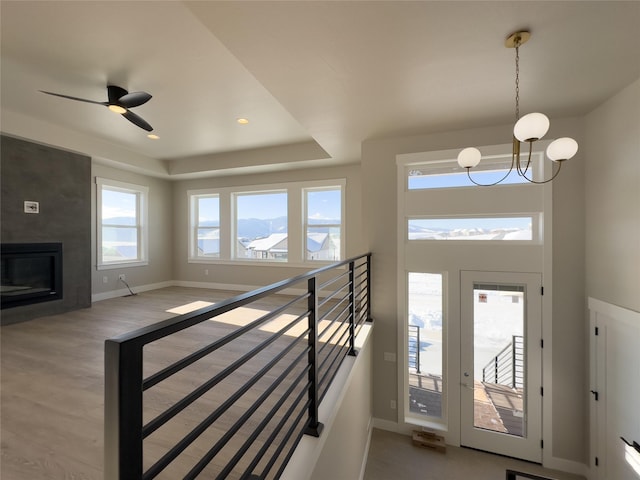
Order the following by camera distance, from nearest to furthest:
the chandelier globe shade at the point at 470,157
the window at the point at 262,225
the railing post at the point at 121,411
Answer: the railing post at the point at 121,411 → the chandelier globe shade at the point at 470,157 → the window at the point at 262,225

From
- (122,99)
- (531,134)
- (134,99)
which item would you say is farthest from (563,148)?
(122,99)

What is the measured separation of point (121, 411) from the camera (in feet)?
1.78

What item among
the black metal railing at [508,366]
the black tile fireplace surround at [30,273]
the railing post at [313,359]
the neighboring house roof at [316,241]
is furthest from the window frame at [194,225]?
the black metal railing at [508,366]

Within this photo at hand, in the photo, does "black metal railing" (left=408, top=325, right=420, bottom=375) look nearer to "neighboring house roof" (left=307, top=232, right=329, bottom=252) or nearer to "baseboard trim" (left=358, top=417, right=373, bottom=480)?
"baseboard trim" (left=358, top=417, right=373, bottom=480)

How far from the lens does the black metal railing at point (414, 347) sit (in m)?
3.54

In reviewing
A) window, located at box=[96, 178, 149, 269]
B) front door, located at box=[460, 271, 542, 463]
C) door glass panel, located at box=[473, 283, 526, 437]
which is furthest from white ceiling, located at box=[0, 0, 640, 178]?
door glass panel, located at box=[473, 283, 526, 437]

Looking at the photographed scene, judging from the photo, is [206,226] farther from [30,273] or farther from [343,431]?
[343,431]

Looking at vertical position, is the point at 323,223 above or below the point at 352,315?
above

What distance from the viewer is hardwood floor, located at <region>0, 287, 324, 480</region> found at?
1.59 meters

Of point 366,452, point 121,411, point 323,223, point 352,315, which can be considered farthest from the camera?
point 323,223

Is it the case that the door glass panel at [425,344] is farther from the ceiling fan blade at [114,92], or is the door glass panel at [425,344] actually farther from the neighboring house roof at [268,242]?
the ceiling fan blade at [114,92]

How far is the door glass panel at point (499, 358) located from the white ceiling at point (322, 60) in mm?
2083

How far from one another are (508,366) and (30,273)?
6866mm

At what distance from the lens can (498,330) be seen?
3.23 m
